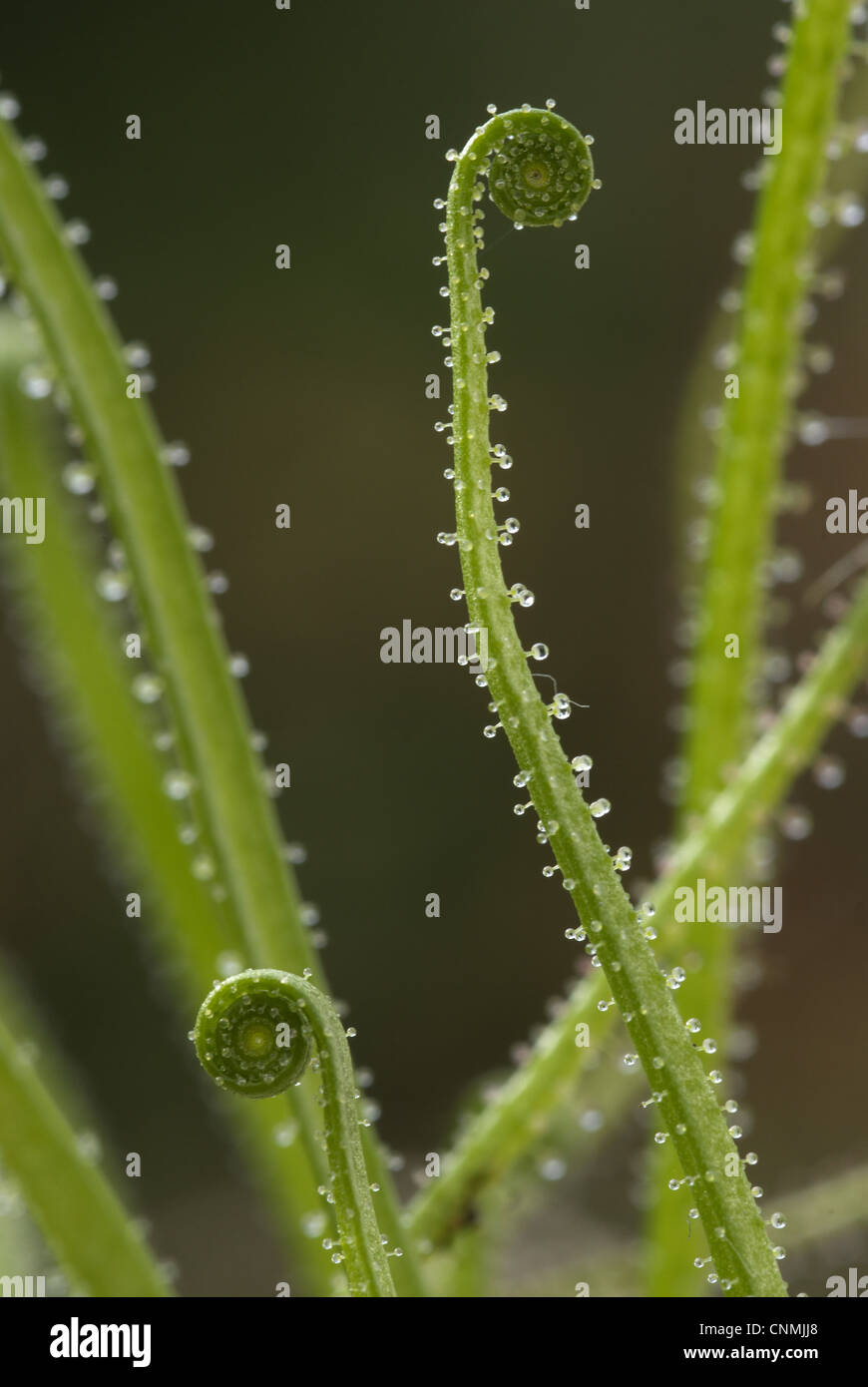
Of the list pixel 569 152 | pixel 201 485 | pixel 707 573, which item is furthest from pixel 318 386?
pixel 569 152

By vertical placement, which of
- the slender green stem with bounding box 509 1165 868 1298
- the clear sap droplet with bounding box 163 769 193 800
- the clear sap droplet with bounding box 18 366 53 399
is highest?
the clear sap droplet with bounding box 18 366 53 399

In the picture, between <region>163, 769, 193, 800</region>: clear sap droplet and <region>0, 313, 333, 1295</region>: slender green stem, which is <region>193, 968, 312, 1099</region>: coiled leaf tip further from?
<region>0, 313, 333, 1295</region>: slender green stem

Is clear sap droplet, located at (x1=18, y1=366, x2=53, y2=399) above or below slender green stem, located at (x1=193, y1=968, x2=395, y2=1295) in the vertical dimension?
above

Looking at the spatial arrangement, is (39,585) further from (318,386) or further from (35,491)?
(318,386)

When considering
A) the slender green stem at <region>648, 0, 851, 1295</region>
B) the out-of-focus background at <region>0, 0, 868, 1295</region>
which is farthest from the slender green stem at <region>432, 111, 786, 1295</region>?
the out-of-focus background at <region>0, 0, 868, 1295</region>

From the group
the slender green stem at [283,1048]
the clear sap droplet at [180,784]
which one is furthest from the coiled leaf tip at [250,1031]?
the clear sap droplet at [180,784]

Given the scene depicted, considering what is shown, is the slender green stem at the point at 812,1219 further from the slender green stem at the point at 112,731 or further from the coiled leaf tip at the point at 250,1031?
the coiled leaf tip at the point at 250,1031
